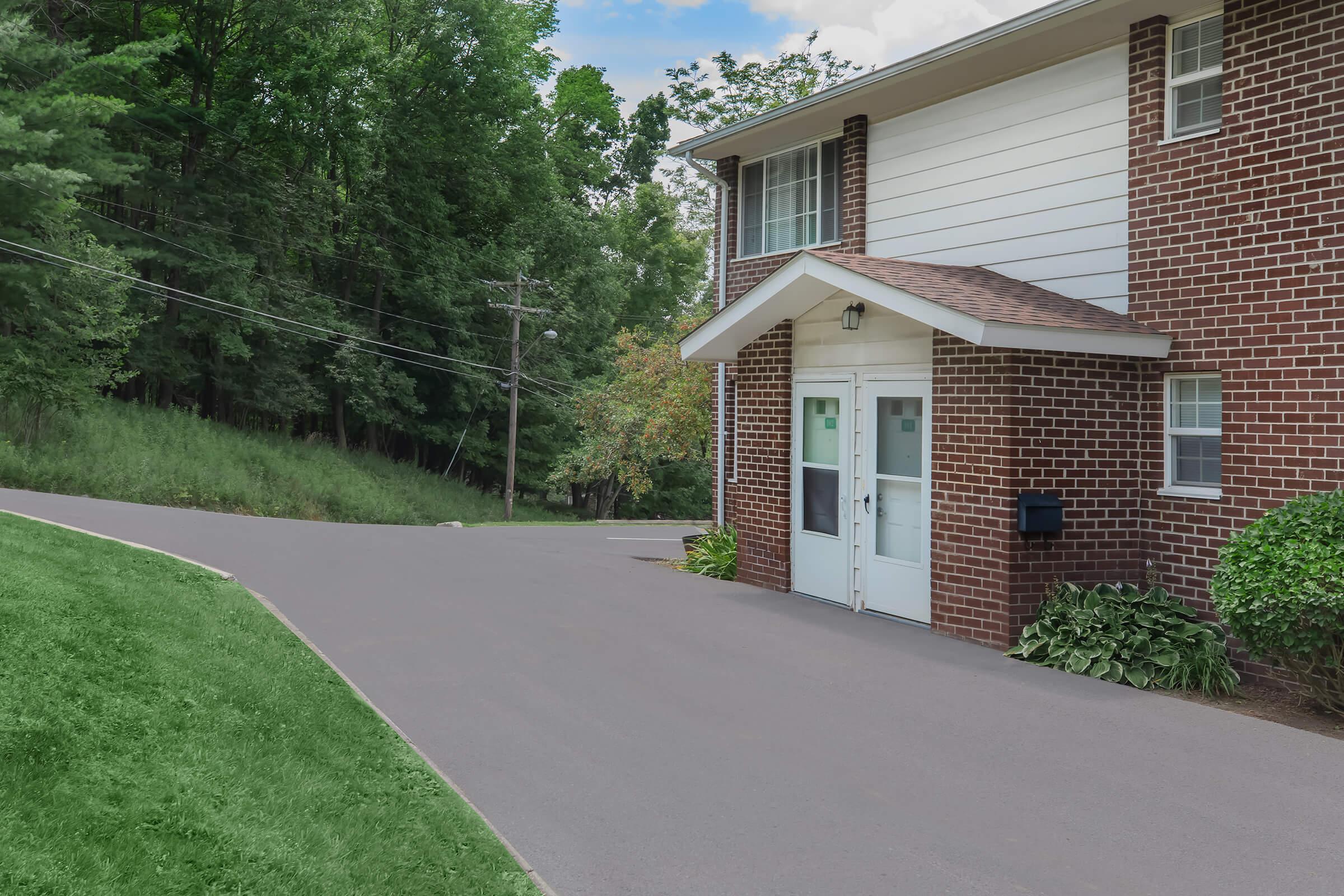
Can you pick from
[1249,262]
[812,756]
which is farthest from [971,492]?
[812,756]

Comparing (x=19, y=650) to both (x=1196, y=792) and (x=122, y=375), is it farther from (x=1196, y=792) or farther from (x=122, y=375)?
(x=122, y=375)

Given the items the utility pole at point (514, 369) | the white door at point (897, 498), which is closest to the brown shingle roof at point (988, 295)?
the white door at point (897, 498)

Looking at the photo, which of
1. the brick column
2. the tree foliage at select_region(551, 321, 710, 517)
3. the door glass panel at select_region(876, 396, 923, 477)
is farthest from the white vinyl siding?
the tree foliage at select_region(551, 321, 710, 517)

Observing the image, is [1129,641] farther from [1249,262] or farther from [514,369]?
[514,369]

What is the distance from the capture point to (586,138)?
48781 mm

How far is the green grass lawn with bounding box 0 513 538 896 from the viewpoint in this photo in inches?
153

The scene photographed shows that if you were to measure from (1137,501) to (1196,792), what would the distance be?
4301 millimetres

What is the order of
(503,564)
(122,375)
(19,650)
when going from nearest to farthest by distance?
1. (19,650)
2. (503,564)
3. (122,375)

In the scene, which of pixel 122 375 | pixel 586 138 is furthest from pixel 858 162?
pixel 586 138

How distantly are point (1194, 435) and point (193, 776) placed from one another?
8.41m

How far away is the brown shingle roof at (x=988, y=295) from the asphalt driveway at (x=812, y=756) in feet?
9.90

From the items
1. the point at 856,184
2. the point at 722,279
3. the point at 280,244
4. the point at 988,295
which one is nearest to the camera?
the point at 988,295

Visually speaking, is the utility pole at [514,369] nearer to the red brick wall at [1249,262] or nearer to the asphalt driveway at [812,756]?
the asphalt driveway at [812,756]

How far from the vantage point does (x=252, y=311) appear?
3181 centimetres
